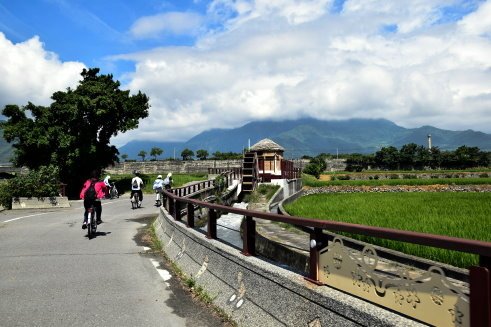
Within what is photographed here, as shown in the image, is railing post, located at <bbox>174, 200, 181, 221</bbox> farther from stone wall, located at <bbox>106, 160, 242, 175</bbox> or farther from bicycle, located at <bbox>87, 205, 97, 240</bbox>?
stone wall, located at <bbox>106, 160, 242, 175</bbox>

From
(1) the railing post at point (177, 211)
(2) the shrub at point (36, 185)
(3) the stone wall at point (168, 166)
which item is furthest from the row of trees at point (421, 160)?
(1) the railing post at point (177, 211)

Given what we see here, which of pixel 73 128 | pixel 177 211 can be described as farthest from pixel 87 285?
pixel 73 128

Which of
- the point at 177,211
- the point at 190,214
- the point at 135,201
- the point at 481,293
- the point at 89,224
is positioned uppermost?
the point at 481,293

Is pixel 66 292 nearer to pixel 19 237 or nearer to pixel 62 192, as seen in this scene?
pixel 19 237

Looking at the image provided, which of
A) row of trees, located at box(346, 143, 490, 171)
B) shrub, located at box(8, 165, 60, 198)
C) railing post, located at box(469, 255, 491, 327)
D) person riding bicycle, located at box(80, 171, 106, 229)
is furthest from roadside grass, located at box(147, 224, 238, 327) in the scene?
row of trees, located at box(346, 143, 490, 171)

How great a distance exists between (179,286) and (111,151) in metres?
31.7

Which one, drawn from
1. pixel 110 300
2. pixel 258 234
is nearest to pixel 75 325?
pixel 110 300

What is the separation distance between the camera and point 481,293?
268cm

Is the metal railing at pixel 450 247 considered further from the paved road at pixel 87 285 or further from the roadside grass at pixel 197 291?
the paved road at pixel 87 285

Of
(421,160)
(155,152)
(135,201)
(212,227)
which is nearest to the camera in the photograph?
(212,227)

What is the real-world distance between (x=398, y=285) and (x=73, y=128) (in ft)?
110

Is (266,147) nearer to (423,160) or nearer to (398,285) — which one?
(398,285)

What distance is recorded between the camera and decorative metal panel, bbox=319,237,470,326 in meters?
2.88

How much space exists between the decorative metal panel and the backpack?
9.72m
